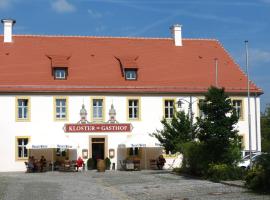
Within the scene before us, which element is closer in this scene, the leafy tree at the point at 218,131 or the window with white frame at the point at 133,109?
the leafy tree at the point at 218,131

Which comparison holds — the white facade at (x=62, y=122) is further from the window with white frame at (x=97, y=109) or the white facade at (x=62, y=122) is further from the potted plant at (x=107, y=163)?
the potted plant at (x=107, y=163)

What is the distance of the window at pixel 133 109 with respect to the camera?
47344mm

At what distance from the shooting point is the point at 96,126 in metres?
46.3

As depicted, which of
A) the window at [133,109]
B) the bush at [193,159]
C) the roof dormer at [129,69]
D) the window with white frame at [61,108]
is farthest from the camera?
the roof dormer at [129,69]

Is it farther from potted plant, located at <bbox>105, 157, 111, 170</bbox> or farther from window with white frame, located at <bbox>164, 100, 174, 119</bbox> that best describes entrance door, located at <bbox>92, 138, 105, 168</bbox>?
window with white frame, located at <bbox>164, 100, 174, 119</bbox>

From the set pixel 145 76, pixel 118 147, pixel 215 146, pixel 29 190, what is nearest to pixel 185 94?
pixel 145 76

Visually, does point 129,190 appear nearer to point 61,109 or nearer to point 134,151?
point 61,109

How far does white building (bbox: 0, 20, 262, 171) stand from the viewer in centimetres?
4538

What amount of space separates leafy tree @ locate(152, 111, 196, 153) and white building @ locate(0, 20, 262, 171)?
8.63 ft

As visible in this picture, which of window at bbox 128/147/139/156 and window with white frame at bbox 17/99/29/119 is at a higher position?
window with white frame at bbox 17/99/29/119

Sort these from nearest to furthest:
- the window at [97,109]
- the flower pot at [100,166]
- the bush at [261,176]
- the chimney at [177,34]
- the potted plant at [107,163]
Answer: the bush at [261,176] < the flower pot at [100,166] < the potted plant at [107,163] < the window at [97,109] < the chimney at [177,34]

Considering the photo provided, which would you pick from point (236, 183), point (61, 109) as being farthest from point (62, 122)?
point (236, 183)

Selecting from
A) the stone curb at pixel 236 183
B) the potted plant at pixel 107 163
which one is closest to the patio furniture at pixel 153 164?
the potted plant at pixel 107 163

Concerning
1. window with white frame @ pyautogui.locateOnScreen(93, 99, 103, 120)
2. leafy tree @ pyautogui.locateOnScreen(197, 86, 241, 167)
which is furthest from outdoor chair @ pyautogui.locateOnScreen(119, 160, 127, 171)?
leafy tree @ pyautogui.locateOnScreen(197, 86, 241, 167)
